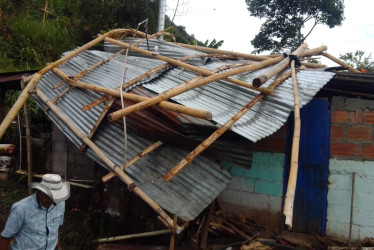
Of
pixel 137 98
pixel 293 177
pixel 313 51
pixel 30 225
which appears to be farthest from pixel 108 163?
pixel 313 51

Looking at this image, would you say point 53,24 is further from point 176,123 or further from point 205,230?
point 205,230

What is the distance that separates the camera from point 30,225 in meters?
2.85

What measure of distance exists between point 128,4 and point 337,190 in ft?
38.5

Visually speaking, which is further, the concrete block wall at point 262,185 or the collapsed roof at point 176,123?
the concrete block wall at point 262,185

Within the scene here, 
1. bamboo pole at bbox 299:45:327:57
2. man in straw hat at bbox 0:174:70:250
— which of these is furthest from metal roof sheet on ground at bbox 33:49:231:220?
bamboo pole at bbox 299:45:327:57

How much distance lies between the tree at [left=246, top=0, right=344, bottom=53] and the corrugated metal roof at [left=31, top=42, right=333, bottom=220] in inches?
624

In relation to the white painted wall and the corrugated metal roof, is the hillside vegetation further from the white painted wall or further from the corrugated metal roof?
the white painted wall

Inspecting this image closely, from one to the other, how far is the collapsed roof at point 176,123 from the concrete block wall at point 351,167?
0.75 metres

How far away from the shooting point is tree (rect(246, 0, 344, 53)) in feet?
59.6

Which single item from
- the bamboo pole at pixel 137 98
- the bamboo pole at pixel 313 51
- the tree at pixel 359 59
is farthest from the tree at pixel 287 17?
the bamboo pole at pixel 137 98

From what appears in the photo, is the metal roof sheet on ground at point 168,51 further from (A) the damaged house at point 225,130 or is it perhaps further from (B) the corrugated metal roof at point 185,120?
(B) the corrugated metal roof at point 185,120

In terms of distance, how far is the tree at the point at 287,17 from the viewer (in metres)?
18.2

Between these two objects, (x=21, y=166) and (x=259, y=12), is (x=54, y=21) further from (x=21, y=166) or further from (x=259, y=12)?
(x=259, y=12)

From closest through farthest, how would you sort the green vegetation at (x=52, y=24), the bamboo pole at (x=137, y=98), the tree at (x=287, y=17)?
the bamboo pole at (x=137, y=98), the green vegetation at (x=52, y=24), the tree at (x=287, y=17)
